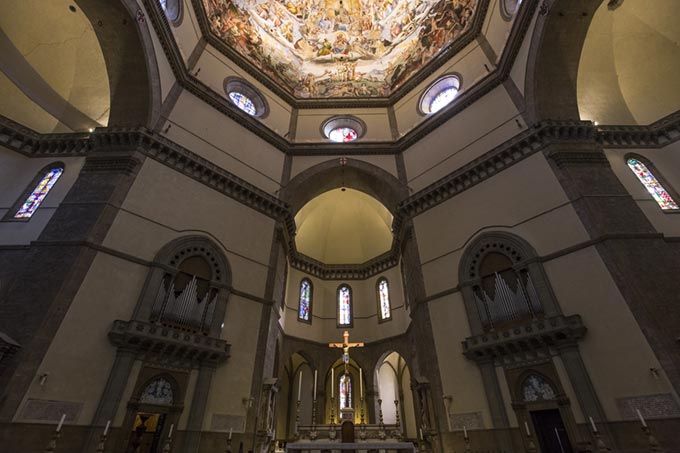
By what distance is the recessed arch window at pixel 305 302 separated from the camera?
22.1m

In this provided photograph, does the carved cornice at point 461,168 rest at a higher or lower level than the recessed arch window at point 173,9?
lower

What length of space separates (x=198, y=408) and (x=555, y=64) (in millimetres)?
19233

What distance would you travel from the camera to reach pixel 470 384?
38.9ft

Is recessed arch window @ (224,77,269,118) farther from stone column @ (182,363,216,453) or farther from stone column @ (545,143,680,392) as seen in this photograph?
stone column @ (545,143,680,392)

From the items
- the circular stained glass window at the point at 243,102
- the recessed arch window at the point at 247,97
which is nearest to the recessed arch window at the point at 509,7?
the recessed arch window at the point at 247,97

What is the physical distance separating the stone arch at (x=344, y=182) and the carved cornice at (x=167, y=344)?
8.28m

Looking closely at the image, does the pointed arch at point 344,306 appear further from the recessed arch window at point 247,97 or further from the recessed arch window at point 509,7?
the recessed arch window at point 509,7

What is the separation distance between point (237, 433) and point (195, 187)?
982 cm

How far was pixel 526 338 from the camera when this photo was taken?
10703 millimetres

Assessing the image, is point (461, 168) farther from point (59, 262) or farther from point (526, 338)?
point (59, 262)

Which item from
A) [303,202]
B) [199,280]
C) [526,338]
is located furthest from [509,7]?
[199,280]

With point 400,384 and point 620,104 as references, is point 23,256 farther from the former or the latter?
point 620,104

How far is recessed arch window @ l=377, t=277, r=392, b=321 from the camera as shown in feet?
73.3

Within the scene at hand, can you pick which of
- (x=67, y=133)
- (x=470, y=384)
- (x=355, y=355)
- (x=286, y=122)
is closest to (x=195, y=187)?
(x=67, y=133)
